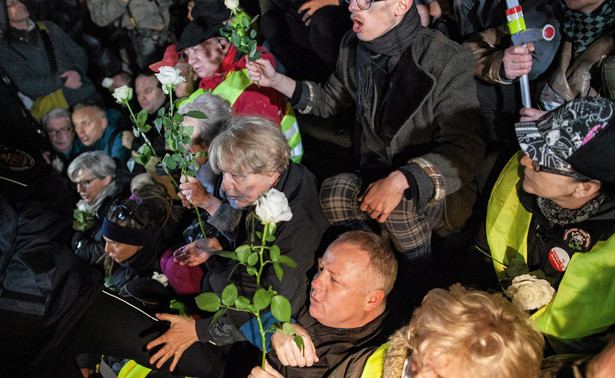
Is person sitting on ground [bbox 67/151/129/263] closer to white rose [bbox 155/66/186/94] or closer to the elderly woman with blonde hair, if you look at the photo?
the elderly woman with blonde hair

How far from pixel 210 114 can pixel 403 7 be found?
1.33 metres

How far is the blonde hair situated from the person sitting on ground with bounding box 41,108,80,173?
13.9 feet

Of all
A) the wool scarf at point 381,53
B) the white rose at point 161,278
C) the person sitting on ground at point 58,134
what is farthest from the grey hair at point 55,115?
the wool scarf at point 381,53

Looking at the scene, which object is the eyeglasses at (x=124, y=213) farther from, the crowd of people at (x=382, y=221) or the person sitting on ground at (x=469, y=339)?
the person sitting on ground at (x=469, y=339)

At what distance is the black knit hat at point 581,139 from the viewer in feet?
5.18

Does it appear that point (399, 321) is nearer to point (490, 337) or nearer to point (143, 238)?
point (490, 337)

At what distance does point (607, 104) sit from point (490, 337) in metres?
0.91

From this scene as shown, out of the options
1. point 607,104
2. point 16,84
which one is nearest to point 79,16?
point 16,84

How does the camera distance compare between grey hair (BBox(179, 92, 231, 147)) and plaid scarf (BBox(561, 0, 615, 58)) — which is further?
grey hair (BBox(179, 92, 231, 147))

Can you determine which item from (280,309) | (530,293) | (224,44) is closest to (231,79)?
(224,44)

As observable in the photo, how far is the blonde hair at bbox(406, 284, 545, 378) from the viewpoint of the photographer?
1.44 m

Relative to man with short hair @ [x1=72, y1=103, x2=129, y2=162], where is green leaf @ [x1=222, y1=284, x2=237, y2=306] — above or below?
above

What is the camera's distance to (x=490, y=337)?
146cm

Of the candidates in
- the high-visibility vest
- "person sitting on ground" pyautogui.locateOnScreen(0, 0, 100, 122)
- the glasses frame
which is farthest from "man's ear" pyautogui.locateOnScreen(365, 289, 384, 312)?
"person sitting on ground" pyautogui.locateOnScreen(0, 0, 100, 122)
